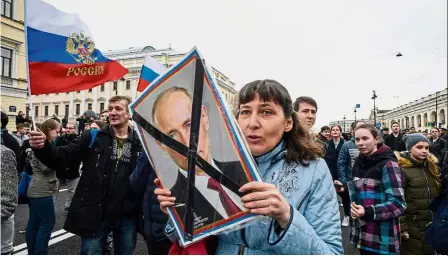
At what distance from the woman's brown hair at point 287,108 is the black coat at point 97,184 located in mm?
2035

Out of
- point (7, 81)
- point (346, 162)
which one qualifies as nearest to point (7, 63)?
point (7, 81)

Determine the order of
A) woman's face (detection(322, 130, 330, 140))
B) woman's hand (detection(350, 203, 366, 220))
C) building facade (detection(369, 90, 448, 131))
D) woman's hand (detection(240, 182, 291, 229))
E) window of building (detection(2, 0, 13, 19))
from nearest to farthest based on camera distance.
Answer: woman's hand (detection(240, 182, 291, 229)) → woman's hand (detection(350, 203, 366, 220)) → woman's face (detection(322, 130, 330, 140)) → window of building (detection(2, 0, 13, 19)) → building facade (detection(369, 90, 448, 131))

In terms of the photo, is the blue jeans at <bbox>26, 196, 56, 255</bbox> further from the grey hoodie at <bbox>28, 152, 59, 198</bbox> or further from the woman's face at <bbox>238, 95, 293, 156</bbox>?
the woman's face at <bbox>238, 95, 293, 156</bbox>

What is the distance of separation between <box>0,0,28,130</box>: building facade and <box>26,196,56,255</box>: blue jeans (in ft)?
55.8

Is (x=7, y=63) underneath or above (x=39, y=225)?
above

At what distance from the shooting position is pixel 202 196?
1.04m

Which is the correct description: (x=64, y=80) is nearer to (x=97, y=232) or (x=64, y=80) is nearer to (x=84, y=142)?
(x=84, y=142)

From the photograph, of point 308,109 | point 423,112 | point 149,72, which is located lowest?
point 308,109

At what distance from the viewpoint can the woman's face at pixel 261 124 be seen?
4.02 feet

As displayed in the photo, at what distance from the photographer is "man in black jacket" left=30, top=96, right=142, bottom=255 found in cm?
282

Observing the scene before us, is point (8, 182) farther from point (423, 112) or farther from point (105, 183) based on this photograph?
point (423, 112)

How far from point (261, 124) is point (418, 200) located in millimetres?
2883

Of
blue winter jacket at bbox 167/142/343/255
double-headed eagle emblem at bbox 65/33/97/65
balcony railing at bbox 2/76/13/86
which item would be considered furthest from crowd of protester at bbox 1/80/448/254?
balcony railing at bbox 2/76/13/86

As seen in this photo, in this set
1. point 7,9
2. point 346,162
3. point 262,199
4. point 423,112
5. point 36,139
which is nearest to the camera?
point 262,199
